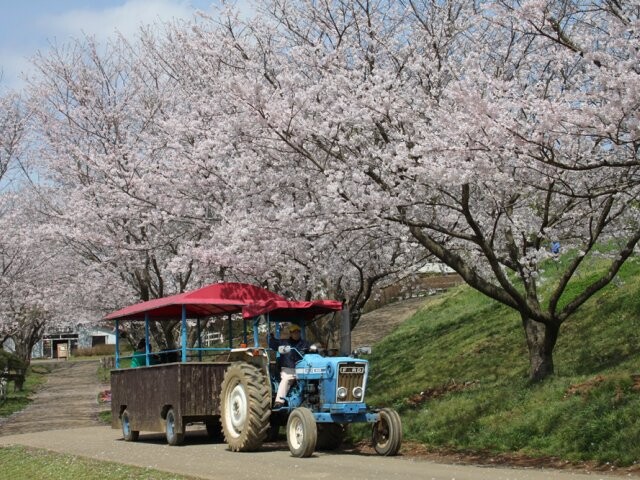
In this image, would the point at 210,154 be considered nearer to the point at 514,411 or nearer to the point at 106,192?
the point at 106,192

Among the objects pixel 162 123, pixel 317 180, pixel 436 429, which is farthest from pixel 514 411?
pixel 162 123

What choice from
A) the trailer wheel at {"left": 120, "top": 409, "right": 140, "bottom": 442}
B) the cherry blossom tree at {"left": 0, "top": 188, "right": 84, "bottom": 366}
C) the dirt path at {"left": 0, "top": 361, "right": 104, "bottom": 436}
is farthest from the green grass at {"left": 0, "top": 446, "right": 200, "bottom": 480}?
the cherry blossom tree at {"left": 0, "top": 188, "right": 84, "bottom": 366}

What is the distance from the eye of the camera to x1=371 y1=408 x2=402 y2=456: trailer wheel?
1369cm

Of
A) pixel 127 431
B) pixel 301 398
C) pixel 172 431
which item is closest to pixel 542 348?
pixel 301 398

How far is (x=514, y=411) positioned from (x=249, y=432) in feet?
14.0

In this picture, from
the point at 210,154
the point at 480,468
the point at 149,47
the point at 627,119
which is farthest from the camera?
the point at 149,47

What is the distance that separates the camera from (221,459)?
14.1 meters

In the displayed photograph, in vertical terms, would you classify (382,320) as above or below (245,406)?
above

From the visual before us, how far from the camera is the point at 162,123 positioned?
65.7 ft

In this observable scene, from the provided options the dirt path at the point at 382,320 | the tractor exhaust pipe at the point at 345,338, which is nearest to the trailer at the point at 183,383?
the tractor exhaust pipe at the point at 345,338

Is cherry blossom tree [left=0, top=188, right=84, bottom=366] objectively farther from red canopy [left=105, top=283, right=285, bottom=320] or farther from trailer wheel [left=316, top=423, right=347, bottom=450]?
trailer wheel [left=316, top=423, right=347, bottom=450]

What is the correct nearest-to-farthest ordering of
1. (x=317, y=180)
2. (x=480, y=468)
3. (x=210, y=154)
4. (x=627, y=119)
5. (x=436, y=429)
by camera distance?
(x=627, y=119) < (x=480, y=468) < (x=436, y=429) < (x=317, y=180) < (x=210, y=154)

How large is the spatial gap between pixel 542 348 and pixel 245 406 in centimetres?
519

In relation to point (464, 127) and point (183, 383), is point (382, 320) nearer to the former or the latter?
point (183, 383)
